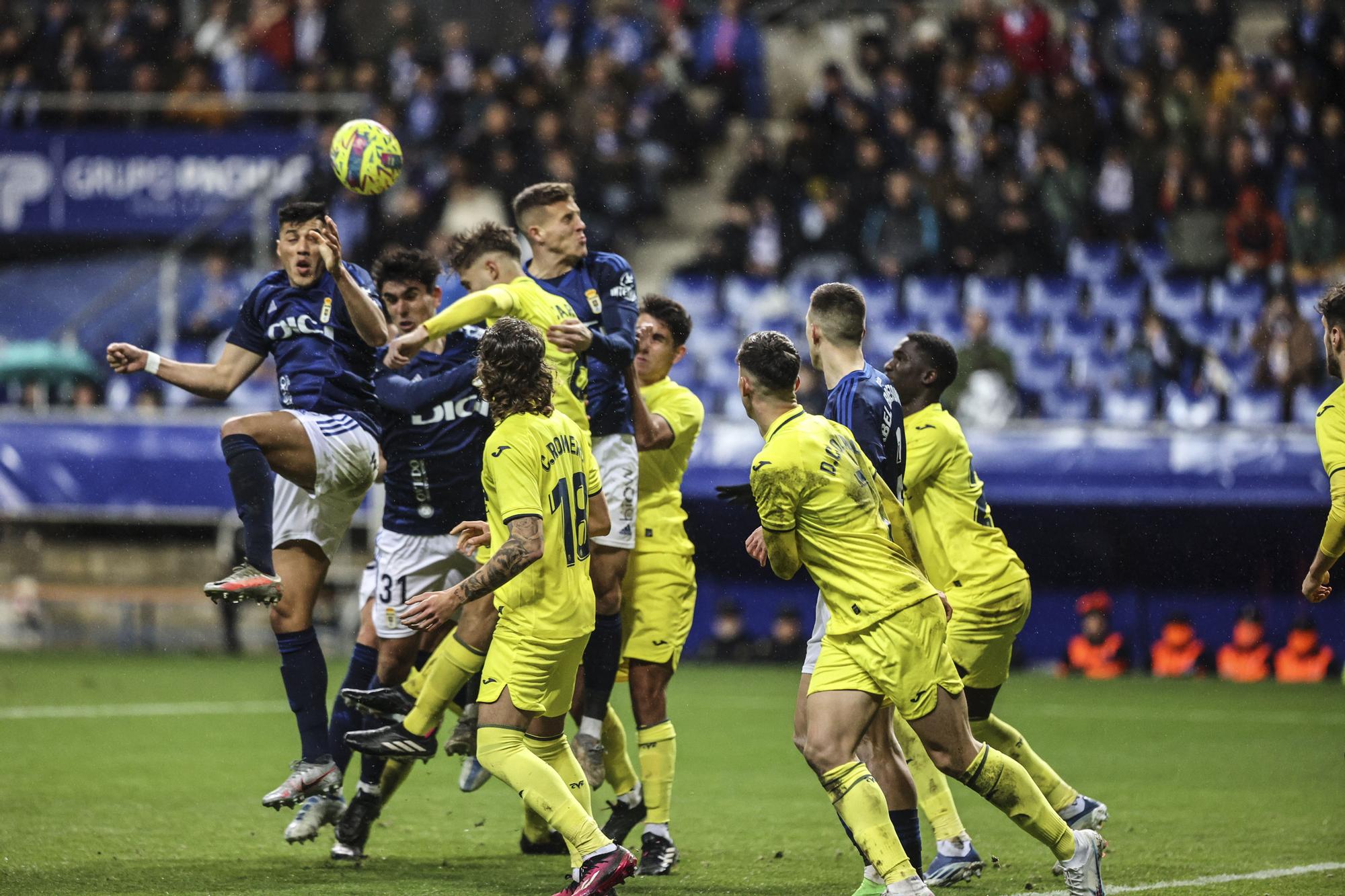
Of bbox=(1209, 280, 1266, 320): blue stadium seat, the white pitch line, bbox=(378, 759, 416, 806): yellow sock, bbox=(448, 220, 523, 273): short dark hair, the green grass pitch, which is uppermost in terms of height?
bbox=(448, 220, 523, 273): short dark hair

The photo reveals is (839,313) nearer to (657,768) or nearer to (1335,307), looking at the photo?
(1335,307)

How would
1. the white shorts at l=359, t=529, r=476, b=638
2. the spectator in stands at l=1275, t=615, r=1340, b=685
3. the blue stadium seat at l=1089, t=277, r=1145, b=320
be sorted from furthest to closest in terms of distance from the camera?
the blue stadium seat at l=1089, t=277, r=1145, b=320
the spectator in stands at l=1275, t=615, r=1340, b=685
the white shorts at l=359, t=529, r=476, b=638

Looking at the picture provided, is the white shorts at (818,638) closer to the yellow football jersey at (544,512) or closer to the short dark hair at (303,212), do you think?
the yellow football jersey at (544,512)

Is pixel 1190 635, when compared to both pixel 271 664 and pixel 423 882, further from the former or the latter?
pixel 423 882

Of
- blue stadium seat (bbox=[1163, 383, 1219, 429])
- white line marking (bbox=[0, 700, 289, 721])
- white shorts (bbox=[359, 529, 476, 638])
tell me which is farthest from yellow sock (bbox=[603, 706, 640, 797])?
blue stadium seat (bbox=[1163, 383, 1219, 429])

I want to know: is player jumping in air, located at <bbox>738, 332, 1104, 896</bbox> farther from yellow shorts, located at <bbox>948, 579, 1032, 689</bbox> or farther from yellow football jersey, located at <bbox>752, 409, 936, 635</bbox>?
yellow shorts, located at <bbox>948, 579, 1032, 689</bbox>

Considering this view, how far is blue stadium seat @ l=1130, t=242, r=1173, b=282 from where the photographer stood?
1809 cm

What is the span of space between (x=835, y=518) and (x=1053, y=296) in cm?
1253

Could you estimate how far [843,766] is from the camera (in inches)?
238

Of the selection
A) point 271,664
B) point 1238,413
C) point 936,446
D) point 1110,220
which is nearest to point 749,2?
point 1110,220

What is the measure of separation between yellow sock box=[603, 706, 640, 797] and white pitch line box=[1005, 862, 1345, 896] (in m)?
2.07

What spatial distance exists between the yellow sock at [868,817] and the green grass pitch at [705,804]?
1.13 metres

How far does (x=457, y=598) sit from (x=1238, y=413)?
11.9 metres

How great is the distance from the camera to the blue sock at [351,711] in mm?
8172
